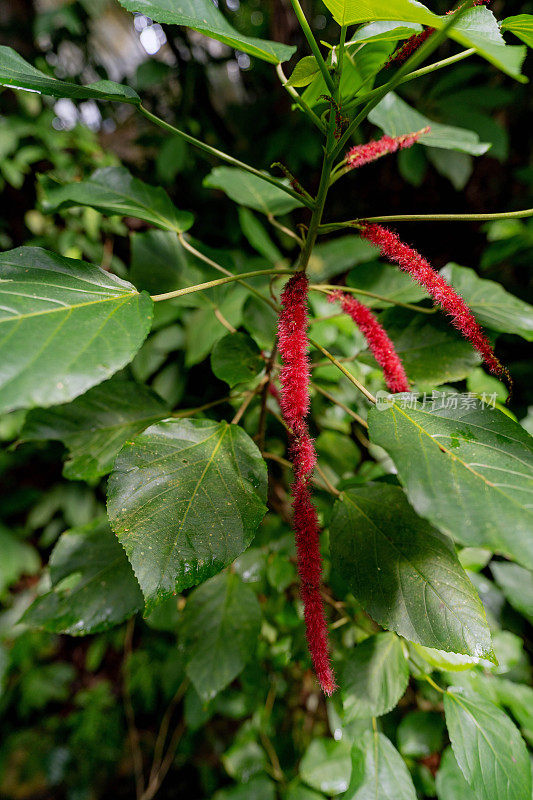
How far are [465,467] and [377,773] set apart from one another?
54cm

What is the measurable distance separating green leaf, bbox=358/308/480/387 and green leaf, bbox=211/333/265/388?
211 mm

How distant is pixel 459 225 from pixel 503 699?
68.2 inches

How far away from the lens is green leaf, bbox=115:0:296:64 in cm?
46

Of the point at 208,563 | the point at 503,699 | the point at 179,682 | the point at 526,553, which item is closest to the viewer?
the point at 526,553

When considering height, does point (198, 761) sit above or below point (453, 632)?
below

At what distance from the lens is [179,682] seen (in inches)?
44.6

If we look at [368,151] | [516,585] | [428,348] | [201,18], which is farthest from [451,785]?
[201,18]

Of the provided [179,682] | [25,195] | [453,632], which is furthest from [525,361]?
[25,195]

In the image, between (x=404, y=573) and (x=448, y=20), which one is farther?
(x=404, y=573)

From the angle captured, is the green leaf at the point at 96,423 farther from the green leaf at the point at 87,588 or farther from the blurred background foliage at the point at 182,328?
the blurred background foliage at the point at 182,328

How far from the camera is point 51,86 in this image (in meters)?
0.48

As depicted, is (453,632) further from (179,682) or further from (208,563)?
(179,682)

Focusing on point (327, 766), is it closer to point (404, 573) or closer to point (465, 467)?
point (404, 573)

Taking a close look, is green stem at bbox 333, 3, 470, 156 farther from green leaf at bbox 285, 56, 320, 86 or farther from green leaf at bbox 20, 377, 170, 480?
green leaf at bbox 20, 377, 170, 480
